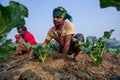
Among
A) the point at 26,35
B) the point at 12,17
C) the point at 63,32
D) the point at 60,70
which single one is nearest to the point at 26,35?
the point at 26,35

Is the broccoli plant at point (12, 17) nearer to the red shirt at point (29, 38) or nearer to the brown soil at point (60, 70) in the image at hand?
the brown soil at point (60, 70)

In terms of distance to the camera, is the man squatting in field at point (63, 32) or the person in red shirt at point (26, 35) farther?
the person in red shirt at point (26, 35)

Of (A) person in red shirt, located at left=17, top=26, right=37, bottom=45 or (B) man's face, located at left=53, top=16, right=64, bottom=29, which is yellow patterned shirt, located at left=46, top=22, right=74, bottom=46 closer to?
(B) man's face, located at left=53, top=16, right=64, bottom=29

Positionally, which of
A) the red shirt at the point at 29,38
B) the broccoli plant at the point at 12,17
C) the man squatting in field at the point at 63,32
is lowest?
the red shirt at the point at 29,38

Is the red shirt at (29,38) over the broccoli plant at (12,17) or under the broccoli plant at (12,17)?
under

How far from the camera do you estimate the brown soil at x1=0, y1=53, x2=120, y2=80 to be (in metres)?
4.83

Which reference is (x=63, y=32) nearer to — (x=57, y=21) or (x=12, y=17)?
(x=57, y=21)

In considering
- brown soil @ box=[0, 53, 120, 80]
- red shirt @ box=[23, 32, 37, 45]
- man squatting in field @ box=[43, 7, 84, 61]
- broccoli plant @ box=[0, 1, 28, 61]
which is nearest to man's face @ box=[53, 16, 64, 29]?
man squatting in field @ box=[43, 7, 84, 61]

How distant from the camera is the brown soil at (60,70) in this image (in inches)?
190

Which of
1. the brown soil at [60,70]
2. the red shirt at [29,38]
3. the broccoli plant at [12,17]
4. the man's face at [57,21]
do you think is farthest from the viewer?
the red shirt at [29,38]

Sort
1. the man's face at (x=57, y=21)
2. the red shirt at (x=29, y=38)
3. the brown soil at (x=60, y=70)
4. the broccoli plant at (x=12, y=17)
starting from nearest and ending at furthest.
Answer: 1. the broccoli plant at (x=12, y=17)
2. the brown soil at (x=60, y=70)
3. the man's face at (x=57, y=21)
4. the red shirt at (x=29, y=38)

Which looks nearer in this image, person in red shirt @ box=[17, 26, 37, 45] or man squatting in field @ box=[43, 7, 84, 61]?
man squatting in field @ box=[43, 7, 84, 61]

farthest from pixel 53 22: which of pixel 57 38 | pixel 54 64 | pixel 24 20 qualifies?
pixel 24 20

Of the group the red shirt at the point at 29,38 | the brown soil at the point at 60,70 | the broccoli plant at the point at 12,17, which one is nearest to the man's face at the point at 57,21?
the brown soil at the point at 60,70
